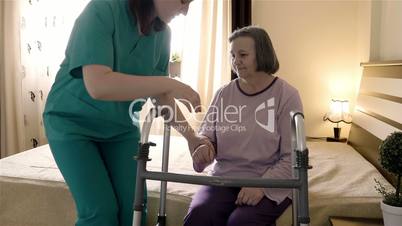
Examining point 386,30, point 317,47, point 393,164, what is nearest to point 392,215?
point 393,164

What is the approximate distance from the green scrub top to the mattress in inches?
18.5

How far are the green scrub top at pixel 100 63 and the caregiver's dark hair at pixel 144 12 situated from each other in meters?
0.03

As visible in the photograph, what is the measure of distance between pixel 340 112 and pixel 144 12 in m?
2.66

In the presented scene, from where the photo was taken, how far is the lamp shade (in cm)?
341

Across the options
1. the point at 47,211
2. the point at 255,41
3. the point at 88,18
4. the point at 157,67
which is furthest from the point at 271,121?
the point at 47,211

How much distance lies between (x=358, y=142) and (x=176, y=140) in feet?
4.48

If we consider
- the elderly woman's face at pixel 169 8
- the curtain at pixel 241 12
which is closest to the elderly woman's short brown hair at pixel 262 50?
the elderly woman's face at pixel 169 8

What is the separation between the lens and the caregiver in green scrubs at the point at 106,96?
1093 mm

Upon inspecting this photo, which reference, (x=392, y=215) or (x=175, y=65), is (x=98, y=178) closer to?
(x=392, y=215)

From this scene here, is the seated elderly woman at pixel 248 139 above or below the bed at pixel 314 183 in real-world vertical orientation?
above

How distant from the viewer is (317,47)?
3549 millimetres

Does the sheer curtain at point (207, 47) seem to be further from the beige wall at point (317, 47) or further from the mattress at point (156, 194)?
the mattress at point (156, 194)

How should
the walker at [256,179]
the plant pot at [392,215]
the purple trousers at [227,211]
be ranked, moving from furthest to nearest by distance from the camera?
the purple trousers at [227,211], the plant pot at [392,215], the walker at [256,179]

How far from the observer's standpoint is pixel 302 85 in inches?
142
